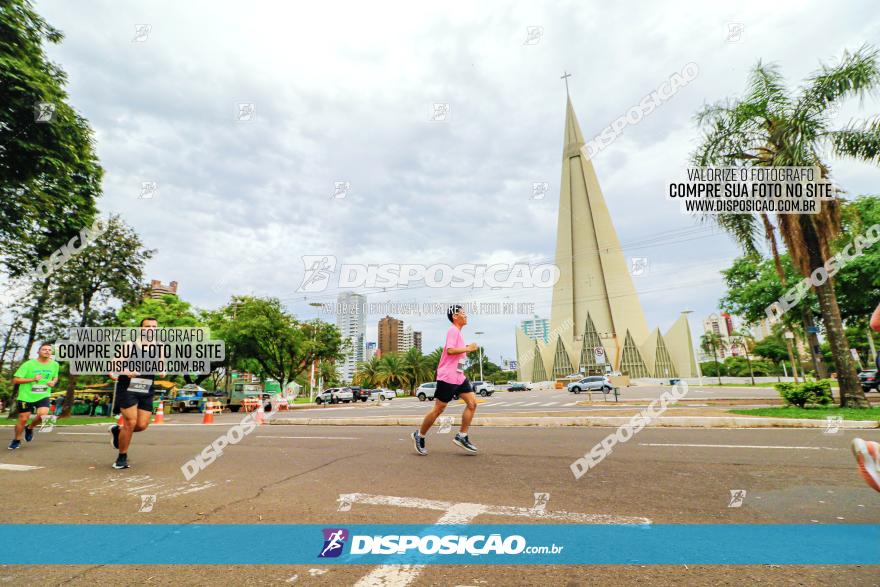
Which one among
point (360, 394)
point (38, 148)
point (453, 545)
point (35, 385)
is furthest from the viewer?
point (360, 394)

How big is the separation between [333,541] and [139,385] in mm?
4356

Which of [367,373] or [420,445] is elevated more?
[367,373]

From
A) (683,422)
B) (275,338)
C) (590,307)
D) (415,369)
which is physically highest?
(590,307)

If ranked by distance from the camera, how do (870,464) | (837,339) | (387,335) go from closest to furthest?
(870,464) → (837,339) → (387,335)

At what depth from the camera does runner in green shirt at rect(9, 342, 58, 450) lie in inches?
279

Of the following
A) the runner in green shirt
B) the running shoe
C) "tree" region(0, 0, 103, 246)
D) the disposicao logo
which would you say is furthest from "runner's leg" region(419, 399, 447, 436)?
"tree" region(0, 0, 103, 246)

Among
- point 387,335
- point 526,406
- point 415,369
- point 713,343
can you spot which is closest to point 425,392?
point 526,406

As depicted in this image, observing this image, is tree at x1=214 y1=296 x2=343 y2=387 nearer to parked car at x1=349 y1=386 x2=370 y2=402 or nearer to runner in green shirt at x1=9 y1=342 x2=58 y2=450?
parked car at x1=349 y1=386 x2=370 y2=402

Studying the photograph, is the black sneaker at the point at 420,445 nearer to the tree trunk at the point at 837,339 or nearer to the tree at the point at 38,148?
the tree at the point at 38,148

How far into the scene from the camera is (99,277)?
71.0 ft

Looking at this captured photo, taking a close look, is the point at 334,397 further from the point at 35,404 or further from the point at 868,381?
the point at 868,381

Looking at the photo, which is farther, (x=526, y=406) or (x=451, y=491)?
(x=526, y=406)

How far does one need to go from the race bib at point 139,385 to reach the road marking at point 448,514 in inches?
141

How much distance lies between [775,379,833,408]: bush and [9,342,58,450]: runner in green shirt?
17.9 metres
